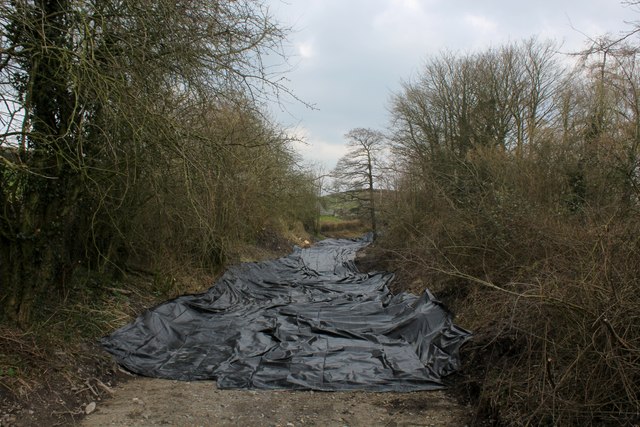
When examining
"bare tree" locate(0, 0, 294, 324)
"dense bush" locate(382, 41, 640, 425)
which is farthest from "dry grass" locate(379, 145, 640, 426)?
"bare tree" locate(0, 0, 294, 324)

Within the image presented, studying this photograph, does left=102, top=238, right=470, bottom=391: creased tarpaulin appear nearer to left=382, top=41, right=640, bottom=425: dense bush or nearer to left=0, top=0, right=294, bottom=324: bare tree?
left=382, top=41, right=640, bottom=425: dense bush

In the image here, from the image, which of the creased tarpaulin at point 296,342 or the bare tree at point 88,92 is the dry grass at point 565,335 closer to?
the creased tarpaulin at point 296,342

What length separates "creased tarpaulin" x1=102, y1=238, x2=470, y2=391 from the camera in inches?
189

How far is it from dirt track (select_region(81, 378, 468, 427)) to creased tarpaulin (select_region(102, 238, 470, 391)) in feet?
0.61

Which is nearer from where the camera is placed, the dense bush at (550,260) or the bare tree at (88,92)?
the dense bush at (550,260)

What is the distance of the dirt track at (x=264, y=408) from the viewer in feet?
12.5

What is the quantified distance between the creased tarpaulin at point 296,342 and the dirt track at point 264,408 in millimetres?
185

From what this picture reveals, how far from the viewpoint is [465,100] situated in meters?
19.8

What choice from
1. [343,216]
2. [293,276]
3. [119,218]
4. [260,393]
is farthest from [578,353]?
[343,216]

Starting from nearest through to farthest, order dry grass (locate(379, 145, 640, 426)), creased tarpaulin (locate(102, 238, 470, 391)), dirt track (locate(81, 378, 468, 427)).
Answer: dry grass (locate(379, 145, 640, 426)) → dirt track (locate(81, 378, 468, 427)) → creased tarpaulin (locate(102, 238, 470, 391))

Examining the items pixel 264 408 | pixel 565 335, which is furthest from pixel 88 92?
pixel 565 335

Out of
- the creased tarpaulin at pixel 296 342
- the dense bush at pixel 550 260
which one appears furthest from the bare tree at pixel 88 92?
the dense bush at pixel 550 260

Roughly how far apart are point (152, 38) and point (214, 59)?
0.72 metres

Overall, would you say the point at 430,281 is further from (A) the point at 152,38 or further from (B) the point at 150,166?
(A) the point at 152,38
